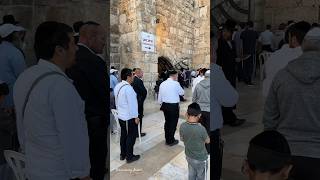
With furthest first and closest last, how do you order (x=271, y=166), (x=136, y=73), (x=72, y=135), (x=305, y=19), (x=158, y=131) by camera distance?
1. (x=136, y=73)
2. (x=158, y=131)
3. (x=305, y=19)
4. (x=72, y=135)
5. (x=271, y=166)

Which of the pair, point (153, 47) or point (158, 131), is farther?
point (153, 47)

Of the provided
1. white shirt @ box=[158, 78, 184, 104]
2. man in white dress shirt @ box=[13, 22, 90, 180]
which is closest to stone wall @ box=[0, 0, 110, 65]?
man in white dress shirt @ box=[13, 22, 90, 180]

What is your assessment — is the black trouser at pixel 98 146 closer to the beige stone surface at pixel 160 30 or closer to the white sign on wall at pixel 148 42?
the beige stone surface at pixel 160 30

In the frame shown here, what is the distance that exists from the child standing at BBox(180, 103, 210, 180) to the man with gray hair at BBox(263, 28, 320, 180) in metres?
1.04

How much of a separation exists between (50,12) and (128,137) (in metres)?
1.37

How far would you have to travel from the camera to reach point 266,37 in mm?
1668

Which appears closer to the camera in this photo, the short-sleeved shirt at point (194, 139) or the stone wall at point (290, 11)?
the stone wall at point (290, 11)

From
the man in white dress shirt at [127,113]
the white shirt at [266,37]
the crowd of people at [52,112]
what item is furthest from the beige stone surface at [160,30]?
the crowd of people at [52,112]

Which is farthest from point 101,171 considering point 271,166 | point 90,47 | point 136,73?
point 136,73

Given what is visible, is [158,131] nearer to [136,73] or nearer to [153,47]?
[136,73]

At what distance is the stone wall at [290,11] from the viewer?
59.2 inches

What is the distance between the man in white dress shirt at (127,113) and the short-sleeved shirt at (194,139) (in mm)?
480

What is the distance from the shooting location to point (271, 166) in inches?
37.9

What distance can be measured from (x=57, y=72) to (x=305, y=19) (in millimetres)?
874
